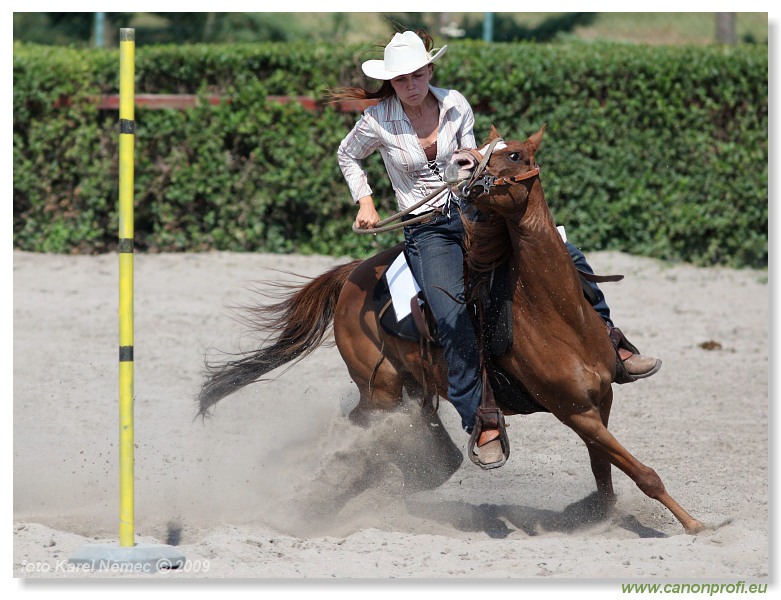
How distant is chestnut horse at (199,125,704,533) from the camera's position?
14.3 ft

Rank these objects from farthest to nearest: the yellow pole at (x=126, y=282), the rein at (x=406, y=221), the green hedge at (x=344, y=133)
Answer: the green hedge at (x=344, y=133) < the rein at (x=406, y=221) < the yellow pole at (x=126, y=282)

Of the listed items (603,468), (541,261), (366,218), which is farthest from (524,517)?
(366,218)

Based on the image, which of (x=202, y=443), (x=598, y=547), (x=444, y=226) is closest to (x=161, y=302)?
Result: (x=202, y=443)

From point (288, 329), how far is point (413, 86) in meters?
1.68

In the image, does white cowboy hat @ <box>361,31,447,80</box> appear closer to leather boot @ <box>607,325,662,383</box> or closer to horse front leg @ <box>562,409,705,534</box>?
leather boot @ <box>607,325,662,383</box>

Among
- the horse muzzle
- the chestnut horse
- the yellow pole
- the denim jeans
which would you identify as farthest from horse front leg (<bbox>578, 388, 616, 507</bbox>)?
Result: the yellow pole

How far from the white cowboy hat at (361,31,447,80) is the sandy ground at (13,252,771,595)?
68.1 inches

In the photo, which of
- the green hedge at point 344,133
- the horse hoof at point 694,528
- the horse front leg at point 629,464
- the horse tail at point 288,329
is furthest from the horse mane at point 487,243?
the green hedge at point 344,133

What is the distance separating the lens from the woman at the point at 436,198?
4.73m

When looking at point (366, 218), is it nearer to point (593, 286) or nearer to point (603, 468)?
point (593, 286)

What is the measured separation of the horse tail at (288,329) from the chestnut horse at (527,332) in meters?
0.16

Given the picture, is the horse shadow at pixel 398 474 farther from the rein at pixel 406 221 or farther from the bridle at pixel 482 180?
the bridle at pixel 482 180

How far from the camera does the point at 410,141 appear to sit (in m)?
4.73

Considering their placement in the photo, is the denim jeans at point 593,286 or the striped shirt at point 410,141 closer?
the striped shirt at point 410,141
